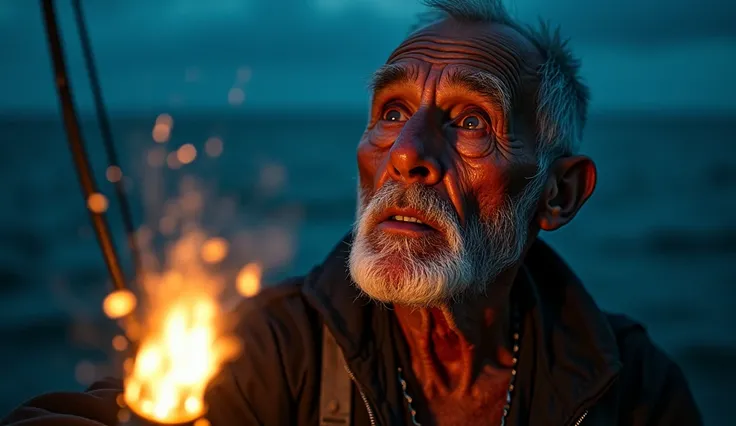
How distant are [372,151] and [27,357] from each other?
27.5 feet

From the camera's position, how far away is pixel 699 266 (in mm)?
14742

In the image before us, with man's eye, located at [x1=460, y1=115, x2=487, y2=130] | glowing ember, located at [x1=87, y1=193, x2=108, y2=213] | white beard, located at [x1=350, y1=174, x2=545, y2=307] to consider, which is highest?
man's eye, located at [x1=460, y1=115, x2=487, y2=130]

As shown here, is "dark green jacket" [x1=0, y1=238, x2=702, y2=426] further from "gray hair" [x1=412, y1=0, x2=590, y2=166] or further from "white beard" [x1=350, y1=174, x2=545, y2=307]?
"gray hair" [x1=412, y1=0, x2=590, y2=166]

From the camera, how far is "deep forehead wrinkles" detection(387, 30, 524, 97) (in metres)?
2.61

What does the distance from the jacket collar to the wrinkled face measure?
206 mm

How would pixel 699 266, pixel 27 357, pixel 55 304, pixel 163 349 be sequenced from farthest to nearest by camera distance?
pixel 699 266 < pixel 55 304 < pixel 27 357 < pixel 163 349

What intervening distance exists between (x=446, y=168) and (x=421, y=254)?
30 cm

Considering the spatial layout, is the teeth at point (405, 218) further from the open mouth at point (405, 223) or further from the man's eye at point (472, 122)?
the man's eye at point (472, 122)

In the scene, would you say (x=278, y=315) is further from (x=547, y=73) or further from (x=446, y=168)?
(x=547, y=73)

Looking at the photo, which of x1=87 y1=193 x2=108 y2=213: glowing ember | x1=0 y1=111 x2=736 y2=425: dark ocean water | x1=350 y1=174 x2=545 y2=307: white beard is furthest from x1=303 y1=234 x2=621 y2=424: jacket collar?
x1=0 y1=111 x2=736 y2=425: dark ocean water

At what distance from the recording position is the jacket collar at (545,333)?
2.55m

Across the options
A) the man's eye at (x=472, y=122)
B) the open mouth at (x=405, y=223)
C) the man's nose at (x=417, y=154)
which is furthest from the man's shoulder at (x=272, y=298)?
the man's eye at (x=472, y=122)

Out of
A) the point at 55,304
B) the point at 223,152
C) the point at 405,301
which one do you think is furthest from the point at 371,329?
the point at 223,152

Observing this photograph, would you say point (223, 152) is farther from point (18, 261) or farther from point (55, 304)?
point (55, 304)
